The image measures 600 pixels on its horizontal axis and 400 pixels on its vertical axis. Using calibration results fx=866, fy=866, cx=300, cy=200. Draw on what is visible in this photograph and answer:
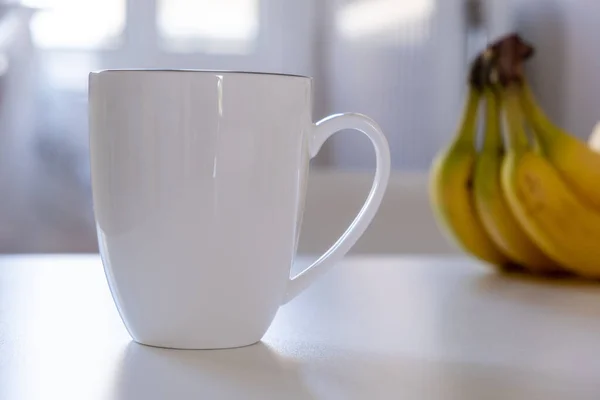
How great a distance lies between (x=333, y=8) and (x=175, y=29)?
350mm

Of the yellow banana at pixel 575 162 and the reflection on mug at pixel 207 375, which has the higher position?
the yellow banana at pixel 575 162

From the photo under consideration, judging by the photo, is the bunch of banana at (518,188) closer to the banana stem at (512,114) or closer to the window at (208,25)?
the banana stem at (512,114)

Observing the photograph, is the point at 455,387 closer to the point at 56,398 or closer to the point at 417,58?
the point at 56,398

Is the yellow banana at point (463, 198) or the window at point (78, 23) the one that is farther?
the window at point (78, 23)

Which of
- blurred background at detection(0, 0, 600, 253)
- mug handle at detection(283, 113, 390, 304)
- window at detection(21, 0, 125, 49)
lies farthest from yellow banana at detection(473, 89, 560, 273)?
window at detection(21, 0, 125, 49)

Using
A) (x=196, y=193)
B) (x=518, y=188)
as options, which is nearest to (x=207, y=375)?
(x=196, y=193)

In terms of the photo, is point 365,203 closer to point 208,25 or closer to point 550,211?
point 550,211

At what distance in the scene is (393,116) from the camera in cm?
194

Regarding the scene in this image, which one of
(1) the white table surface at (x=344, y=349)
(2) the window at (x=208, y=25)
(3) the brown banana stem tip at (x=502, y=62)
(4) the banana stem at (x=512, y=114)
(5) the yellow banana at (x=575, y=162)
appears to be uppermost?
(2) the window at (x=208, y=25)

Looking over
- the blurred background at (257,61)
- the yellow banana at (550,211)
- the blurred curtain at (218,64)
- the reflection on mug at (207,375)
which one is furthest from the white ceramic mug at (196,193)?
the blurred curtain at (218,64)

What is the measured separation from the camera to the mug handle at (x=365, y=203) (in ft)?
1.48

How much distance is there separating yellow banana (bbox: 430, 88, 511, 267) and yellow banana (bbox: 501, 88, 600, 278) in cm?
6

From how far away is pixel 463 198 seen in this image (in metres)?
0.76

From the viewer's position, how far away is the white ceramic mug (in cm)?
40
